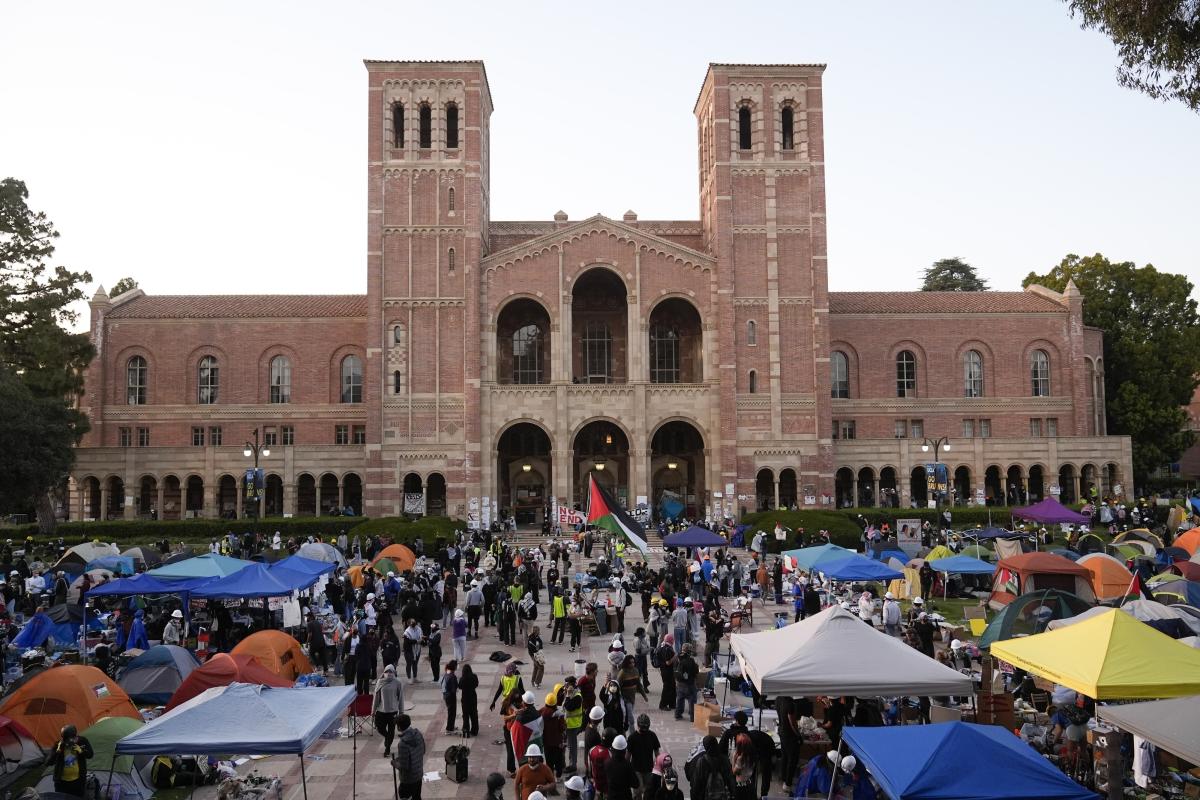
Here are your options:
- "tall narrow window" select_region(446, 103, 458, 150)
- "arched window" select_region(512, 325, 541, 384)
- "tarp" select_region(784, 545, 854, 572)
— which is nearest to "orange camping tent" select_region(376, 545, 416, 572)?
"tarp" select_region(784, 545, 854, 572)

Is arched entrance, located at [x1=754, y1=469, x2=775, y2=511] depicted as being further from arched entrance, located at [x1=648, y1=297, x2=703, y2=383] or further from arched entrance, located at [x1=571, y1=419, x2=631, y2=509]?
arched entrance, located at [x1=571, y1=419, x2=631, y2=509]

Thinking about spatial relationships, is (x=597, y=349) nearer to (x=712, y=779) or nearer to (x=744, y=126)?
(x=744, y=126)

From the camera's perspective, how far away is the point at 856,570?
971 inches

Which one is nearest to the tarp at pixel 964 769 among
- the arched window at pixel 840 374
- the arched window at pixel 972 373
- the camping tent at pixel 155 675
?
the camping tent at pixel 155 675

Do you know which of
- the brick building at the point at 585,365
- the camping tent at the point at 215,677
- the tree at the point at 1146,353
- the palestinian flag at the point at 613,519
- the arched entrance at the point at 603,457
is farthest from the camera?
the tree at the point at 1146,353

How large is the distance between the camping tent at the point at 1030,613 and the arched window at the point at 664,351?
121 ft

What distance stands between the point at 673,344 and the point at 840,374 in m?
10.8

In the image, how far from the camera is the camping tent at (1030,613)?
18625 millimetres

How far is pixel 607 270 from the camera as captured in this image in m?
51.5

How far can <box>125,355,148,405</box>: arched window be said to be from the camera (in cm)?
5569

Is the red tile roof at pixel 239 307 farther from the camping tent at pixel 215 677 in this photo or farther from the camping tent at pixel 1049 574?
the camping tent at pixel 215 677

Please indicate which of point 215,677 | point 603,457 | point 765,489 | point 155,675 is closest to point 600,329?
point 603,457

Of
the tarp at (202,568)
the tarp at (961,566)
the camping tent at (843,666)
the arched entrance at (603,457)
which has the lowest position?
the tarp at (961,566)

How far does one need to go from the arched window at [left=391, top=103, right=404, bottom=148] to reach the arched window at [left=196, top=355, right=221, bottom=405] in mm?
17169
